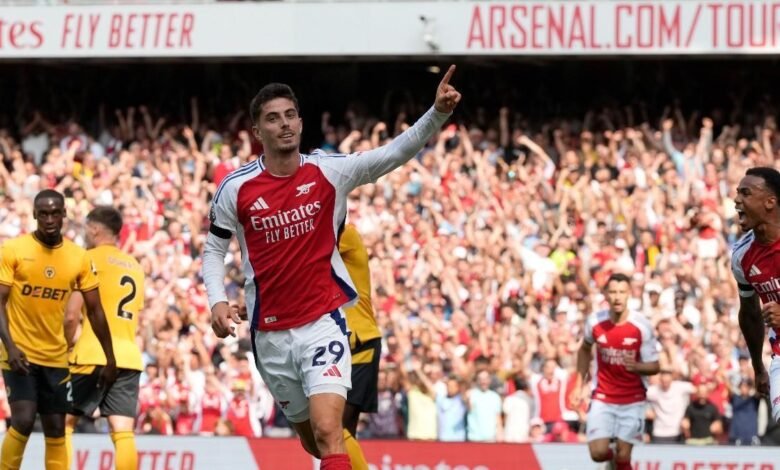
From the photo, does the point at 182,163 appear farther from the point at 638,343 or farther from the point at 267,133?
the point at 267,133

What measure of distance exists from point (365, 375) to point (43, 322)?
A: 95.1 inches

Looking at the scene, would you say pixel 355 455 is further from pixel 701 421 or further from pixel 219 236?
pixel 701 421

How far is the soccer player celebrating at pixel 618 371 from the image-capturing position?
43.4 feet

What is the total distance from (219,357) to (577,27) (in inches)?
296

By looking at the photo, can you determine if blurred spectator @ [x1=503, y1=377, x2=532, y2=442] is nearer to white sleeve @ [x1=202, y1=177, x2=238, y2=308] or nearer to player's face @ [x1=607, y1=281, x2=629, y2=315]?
player's face @ [x1=607, y1=281, x2=629, y2=315]

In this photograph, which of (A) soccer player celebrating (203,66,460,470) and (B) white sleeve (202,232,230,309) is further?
(B) white sleeve (202,232,230,309)

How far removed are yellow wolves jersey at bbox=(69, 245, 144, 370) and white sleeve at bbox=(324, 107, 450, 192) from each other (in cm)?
378

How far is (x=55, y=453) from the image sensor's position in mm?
10914

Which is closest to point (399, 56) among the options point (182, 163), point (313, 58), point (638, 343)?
point (313, 58)

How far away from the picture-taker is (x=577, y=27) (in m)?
21.7

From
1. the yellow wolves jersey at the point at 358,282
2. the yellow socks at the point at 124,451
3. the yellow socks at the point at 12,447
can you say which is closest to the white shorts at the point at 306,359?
the yellow wolves jersey at the point at 358,282

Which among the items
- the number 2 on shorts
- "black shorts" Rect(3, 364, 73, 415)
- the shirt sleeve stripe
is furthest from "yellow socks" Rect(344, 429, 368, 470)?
"black shorts" Rect(3, 364, 73, 415)

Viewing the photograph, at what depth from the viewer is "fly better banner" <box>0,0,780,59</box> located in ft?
70.2

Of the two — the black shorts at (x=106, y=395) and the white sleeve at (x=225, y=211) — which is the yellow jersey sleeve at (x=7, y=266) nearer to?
the black shorts at (x=106, y=395)
